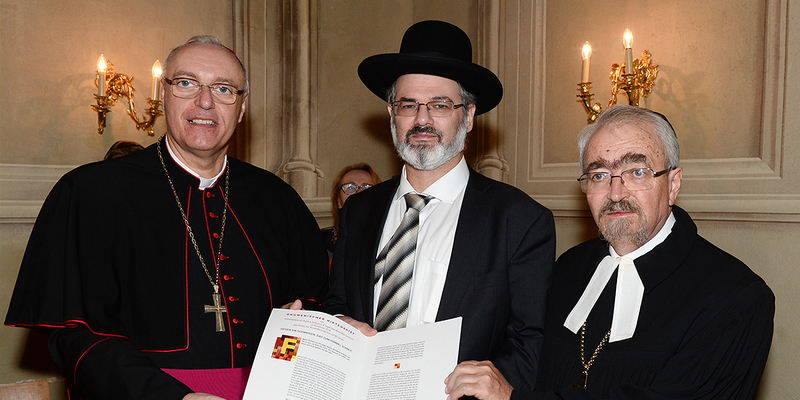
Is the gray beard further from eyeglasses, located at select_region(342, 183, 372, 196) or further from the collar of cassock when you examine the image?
eyeglasses, located at select_region(342, 183, 372, 196)

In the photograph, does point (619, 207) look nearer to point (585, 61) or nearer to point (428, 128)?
point (428, 128)

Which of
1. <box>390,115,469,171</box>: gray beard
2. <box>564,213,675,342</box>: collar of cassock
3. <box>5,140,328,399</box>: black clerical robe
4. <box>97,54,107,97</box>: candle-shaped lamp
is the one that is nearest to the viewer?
<box>5,140,328,399</box>: black clerical robe

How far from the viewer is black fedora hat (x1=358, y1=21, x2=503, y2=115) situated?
2.41 metres

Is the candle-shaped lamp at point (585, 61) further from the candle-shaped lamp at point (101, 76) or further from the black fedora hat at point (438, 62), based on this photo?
the candle-shaped lamp at point (101, 76)

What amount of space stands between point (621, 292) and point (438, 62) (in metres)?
1.12

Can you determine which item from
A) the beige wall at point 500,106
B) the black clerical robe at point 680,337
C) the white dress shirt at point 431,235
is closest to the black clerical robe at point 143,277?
the white dress shirt at point 431,235

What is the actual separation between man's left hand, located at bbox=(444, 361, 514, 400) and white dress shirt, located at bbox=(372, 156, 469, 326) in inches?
14.3

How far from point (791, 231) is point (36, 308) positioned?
13.3 ft

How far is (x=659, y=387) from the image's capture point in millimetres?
1853

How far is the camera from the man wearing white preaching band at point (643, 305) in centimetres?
185

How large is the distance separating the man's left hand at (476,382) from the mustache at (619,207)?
71cm

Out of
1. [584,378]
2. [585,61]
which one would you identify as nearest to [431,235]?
[584,378]

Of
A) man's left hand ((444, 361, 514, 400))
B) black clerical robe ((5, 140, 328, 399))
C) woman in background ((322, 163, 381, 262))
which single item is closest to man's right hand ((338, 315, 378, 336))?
man's left hand ((444, 361, 514, 400))

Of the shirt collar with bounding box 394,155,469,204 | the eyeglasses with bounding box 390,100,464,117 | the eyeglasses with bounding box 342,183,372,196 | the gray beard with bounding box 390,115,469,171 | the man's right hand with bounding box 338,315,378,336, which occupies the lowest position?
the man's right hand with bounding box 338,315,378,336
